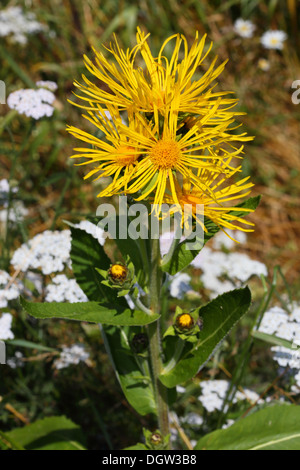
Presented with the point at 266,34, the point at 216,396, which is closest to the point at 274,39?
the point at 266,34

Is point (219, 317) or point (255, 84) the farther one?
point (255, 84)

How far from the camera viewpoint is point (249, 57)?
13.9 feet

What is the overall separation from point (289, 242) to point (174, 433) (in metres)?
1.83

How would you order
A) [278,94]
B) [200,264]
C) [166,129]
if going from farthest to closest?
[278,94]
[200,264]
[166,129]

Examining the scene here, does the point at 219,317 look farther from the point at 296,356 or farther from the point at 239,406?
the point at 239,406

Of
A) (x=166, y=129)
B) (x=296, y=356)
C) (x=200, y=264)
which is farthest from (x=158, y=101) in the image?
(x=200, y=264)

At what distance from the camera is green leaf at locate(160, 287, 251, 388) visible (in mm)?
1489

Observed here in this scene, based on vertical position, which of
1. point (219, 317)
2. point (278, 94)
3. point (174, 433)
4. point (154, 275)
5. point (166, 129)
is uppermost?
point (278, 94)

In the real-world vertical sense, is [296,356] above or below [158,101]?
below

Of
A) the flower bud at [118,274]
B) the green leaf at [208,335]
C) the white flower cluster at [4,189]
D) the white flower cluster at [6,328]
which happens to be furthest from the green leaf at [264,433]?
the white flower cluster at [4,189]

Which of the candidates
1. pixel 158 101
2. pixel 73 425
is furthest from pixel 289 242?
pixel 158 101

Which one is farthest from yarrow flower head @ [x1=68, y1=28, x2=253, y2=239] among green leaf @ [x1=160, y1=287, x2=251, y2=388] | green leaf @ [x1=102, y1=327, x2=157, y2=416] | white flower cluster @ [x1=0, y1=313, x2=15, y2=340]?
white flower cluster @ [x1=0, y1=313, x2=15, y2=340]

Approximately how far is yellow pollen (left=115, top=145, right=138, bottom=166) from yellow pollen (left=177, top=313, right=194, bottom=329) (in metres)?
0.53

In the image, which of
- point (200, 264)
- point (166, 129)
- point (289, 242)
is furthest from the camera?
point (289, 242)
